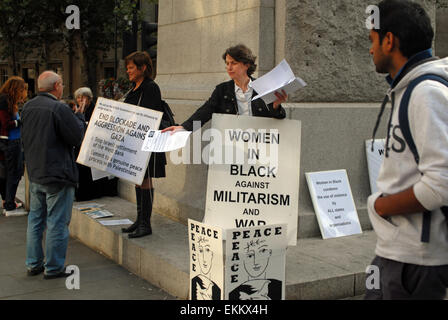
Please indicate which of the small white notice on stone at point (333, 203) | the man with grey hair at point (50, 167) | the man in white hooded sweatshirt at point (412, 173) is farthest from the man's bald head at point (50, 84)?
the man in white hooded sweatshirt at point (412, 173)

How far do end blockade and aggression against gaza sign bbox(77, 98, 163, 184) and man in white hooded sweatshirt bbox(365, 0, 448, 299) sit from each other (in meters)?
3.23

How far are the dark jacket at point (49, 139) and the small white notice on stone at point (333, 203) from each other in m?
2.32

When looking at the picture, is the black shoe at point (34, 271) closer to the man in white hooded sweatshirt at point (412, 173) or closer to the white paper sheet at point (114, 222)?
the white paper sheet at point (114, 222)

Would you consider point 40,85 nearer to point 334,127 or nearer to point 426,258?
point 334,127

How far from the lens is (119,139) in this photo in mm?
5520

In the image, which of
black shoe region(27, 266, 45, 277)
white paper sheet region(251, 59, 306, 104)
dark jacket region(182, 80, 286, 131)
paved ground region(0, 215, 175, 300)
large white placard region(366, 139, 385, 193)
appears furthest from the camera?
large white placard region(366, 139, 385, 193)

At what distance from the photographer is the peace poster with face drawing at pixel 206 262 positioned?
11.9ft

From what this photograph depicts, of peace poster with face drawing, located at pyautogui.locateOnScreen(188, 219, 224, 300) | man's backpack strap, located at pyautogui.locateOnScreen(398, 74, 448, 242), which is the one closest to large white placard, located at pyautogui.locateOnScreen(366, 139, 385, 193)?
peace poster with face drawing, located at pyautogui.locateOnScreen(188, 219, 224, 300)

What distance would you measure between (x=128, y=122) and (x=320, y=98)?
2049 mm

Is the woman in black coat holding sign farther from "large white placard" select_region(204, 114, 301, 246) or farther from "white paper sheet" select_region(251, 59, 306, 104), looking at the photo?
"white paper sheet" select_region(251, 59, 306, 104)

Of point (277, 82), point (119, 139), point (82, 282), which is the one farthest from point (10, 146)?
point (277, 82)

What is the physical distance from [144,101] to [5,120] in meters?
3.39

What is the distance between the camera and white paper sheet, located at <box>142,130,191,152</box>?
13.9 ft

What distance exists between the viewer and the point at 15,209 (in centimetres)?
830
